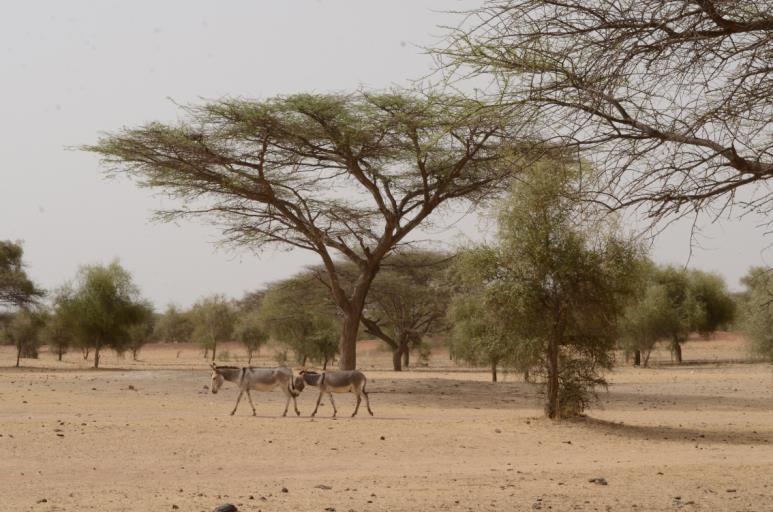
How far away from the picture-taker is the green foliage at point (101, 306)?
46438 millimetres

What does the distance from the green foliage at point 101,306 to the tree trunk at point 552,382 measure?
31575 mm

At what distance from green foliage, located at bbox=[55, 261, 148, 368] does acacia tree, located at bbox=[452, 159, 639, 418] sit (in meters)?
31.3

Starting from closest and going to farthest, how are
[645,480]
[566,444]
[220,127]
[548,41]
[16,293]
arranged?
1. [548,41]
2. [645,480]
3. [566,444]
4. [220,127]
5. [16,293]

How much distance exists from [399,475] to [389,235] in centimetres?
1770

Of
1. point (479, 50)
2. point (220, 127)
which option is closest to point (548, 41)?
point (479, 50)

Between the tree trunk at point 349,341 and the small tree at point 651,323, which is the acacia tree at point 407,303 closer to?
the small tree at point 651,323

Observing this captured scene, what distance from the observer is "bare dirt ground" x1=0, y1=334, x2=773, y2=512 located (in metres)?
9.80

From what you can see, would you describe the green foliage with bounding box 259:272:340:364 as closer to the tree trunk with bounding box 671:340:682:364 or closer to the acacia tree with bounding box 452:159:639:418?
the tree trunk with bounding box 671:340:682:364

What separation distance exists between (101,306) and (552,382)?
32.2 metres

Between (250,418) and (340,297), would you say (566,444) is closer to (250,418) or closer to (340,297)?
(250,418)

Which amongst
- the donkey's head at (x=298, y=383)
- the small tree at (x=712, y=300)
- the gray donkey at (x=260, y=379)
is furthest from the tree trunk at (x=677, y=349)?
the gray donkey at (x=260, y=379)

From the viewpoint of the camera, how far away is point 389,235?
1147 inches

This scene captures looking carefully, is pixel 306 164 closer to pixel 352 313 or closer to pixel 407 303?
pixel 352 313

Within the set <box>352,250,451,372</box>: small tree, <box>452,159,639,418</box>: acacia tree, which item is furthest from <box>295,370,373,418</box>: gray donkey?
<box>352,250,451,372</box>: small tree
